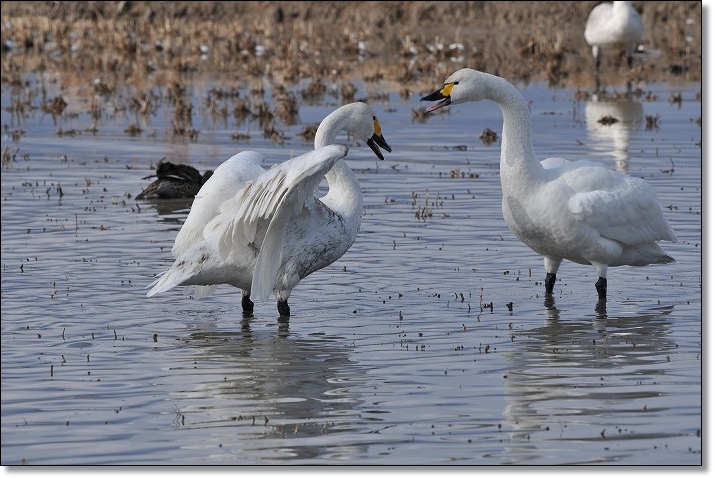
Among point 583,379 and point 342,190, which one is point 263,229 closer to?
point 342,190

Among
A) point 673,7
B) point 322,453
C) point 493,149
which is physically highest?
point 673,7

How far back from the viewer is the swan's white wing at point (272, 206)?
26.7ft

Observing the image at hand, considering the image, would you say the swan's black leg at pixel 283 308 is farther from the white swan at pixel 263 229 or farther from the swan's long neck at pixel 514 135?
the swan's long neck at pixel 514 135

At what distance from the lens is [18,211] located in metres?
13.4

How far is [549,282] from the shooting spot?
988cm

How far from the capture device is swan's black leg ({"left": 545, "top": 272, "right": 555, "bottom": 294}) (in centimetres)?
988

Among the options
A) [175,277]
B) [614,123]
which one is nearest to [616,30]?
[614,123]

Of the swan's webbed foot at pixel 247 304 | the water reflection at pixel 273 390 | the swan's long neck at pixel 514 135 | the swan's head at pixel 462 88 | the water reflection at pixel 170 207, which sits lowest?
the water reflection at pixel 273 390

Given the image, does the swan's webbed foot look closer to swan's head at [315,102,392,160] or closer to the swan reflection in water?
swan's head at [315,102,392,160]

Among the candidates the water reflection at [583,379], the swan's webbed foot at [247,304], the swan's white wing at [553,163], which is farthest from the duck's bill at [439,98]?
the swan's webbed foot at [247,304]

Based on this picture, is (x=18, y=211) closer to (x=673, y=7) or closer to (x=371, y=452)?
(x=371, y=452)

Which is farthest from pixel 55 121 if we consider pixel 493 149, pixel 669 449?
pixel 669 449

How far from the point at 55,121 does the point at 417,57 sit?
39.9 feet

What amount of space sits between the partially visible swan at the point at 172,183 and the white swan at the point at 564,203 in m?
5.20
